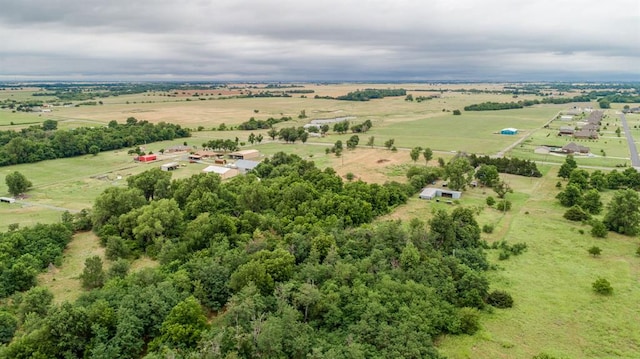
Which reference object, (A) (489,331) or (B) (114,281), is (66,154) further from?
(A) (489,331)

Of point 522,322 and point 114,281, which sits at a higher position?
point 114,281

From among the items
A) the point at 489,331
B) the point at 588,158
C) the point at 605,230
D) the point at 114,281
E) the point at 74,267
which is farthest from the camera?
the point at 588,158

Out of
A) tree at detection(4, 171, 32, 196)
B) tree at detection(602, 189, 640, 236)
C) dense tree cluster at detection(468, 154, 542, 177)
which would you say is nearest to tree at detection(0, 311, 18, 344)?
tree at detection(4, 171, 32, 196)

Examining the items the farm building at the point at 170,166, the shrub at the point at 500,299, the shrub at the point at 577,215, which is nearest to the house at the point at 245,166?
the farm building at the point at 170,166

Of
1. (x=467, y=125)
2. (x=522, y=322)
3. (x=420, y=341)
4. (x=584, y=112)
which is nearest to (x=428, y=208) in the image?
(x=522, y=322)

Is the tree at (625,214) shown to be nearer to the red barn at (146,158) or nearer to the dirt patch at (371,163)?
the dirt patch at (371,163)

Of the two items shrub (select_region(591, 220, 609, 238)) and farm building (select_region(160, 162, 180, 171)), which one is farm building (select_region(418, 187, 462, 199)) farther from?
farm building (select_region(160, 162, 180, 171))
